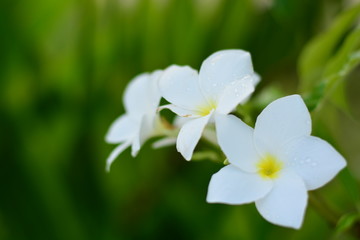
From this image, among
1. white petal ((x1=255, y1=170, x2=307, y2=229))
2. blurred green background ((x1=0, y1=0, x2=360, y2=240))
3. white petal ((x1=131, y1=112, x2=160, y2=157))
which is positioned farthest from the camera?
blurred green background ((x1=0, y1=0, x2=360, y2=240))

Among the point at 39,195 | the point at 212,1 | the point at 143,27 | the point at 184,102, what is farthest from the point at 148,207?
the point at 184,102

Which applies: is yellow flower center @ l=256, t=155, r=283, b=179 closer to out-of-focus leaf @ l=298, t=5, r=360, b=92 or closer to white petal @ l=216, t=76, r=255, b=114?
white petal @ l=216, t=76, r=255, b=114

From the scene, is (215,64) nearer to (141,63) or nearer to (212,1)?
(141,63)

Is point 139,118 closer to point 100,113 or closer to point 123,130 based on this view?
point 123,130

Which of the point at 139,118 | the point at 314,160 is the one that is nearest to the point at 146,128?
the point at 139,118

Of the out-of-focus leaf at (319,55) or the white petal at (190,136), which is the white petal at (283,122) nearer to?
the white petal at (190,136)

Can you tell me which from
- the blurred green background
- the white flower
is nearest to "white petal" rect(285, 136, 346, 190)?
the white flower

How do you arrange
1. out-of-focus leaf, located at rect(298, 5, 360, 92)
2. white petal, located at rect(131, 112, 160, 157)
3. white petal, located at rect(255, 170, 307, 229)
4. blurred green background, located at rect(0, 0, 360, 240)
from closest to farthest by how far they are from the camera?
white petal, located at rect(255, 170, 307, 229) < white petal, located at rect(131, 112, 160, 157) < out-of-focus leaf, located at rect(298, 5, 360, 92) < blurred green background, located at rect(0, 0, 360, 240)
